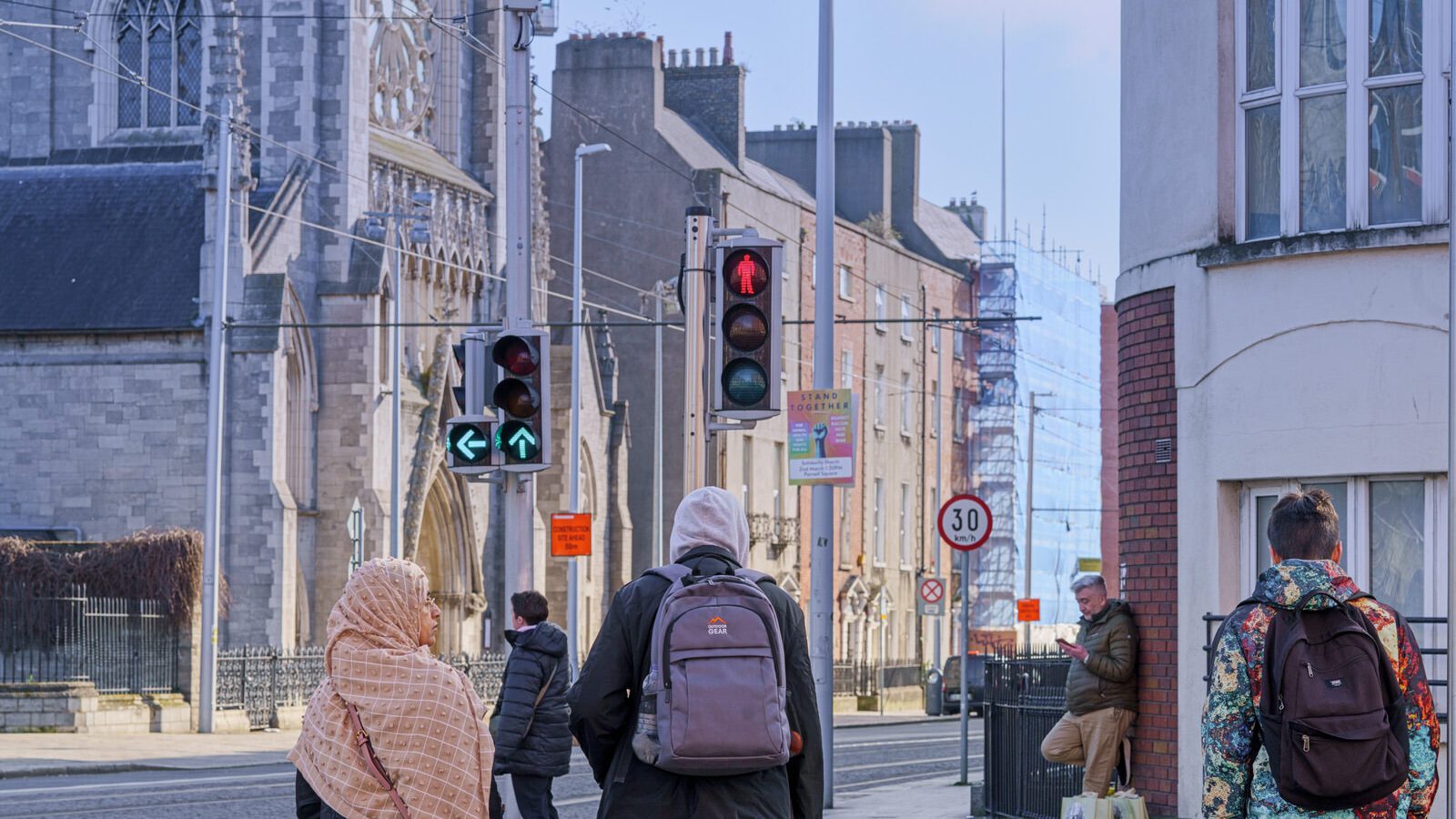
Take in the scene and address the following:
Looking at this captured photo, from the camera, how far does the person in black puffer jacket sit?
39.7 feet

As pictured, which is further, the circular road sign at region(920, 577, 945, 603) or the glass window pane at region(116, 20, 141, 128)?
the glass window pane at region(116, 20, 141, 128)

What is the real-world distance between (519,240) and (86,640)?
763 inches

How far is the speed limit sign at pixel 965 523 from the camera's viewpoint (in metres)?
21.0

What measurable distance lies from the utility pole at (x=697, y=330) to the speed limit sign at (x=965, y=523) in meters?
7.63

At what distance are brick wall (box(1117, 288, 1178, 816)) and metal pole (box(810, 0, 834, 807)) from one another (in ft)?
13.7

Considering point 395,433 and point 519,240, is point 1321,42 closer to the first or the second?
point 519,240

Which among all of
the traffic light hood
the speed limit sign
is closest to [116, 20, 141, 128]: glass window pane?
the speed limit sign

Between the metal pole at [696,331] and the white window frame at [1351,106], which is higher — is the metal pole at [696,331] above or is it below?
below

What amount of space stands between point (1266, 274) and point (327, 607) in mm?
32682

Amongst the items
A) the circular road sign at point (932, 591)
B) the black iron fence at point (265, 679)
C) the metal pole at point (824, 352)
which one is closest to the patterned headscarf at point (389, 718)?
the metal pole at point (824, 352)

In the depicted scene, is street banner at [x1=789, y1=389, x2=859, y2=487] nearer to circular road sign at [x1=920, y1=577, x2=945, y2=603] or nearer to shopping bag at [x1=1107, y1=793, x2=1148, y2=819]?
shopping bag at [x1=1107, y1=793, x2=1148, y2=819]

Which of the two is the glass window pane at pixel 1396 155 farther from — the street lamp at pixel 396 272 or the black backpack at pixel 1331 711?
the street lamp at pixel 396 272

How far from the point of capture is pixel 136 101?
156 ft

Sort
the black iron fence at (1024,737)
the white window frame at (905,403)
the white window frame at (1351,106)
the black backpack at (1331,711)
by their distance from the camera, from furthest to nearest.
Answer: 1. the white window frame at (905,403)
2. the black iron fence at (1024,737)
3. the white window frame at (1351,106)
4. the black backpack at (1331,711)
